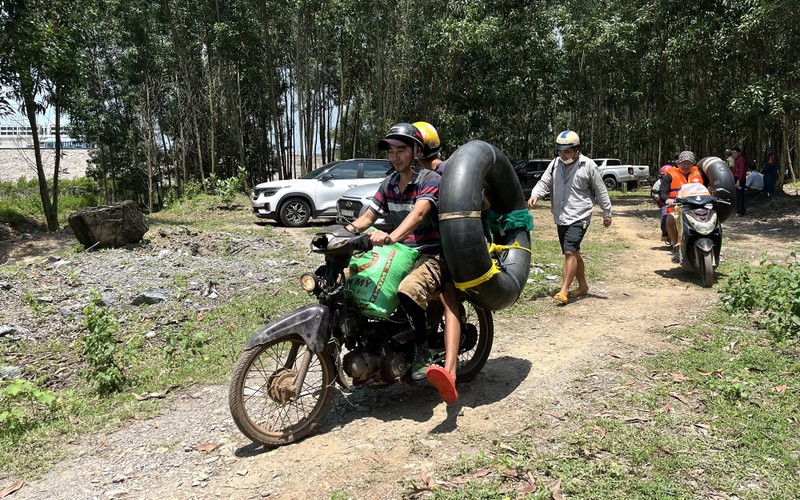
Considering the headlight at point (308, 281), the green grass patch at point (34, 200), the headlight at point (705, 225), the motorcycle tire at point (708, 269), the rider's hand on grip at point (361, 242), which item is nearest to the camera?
the rider's hand on grip at point (361, 242)

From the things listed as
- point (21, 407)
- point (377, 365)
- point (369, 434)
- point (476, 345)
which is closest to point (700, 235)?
point (476, 345)

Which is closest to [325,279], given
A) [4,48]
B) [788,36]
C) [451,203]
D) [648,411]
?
[451,203]

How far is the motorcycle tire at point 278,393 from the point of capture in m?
3.11

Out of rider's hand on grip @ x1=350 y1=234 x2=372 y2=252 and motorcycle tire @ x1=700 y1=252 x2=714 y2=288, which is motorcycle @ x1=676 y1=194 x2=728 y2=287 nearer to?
motorcycle tire @ x1=700 y1=252 x2=714 y2=288

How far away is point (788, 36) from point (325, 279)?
16.2 m

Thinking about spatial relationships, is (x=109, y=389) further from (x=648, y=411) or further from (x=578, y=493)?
(x=648, y=411)

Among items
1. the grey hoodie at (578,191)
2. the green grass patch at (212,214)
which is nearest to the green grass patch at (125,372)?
the grey hoodie at (578,191)

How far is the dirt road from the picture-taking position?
2916 mm

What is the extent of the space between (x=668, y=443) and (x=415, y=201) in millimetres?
1903

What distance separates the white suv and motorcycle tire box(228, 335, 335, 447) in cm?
946

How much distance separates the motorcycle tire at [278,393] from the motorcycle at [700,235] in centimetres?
505

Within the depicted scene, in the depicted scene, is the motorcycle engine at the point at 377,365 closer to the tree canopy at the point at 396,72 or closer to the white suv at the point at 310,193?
the white suv at the point at 310,193

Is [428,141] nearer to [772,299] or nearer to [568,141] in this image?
[568,141]

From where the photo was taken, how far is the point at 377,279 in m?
3.30
